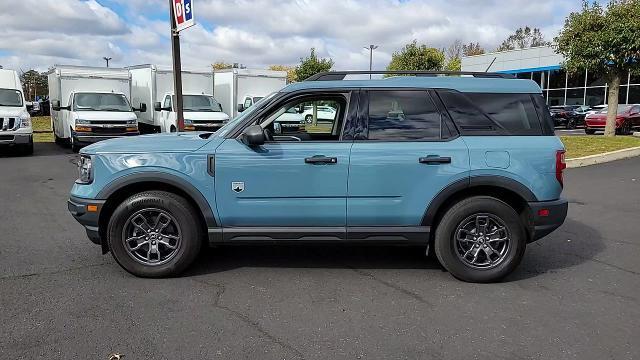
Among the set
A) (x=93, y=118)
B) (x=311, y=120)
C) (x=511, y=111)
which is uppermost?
(x=511, y=111)

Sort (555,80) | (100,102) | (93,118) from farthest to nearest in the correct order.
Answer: (555,80)
(100,102)
(93,118)

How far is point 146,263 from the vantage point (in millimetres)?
4660

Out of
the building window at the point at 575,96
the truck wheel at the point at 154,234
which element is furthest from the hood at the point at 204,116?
the building window at the point at 575,96

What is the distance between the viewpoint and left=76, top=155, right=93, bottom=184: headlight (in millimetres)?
4590

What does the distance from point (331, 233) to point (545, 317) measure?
1801 millimetres

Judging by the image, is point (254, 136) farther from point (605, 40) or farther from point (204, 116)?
point (605, 40)

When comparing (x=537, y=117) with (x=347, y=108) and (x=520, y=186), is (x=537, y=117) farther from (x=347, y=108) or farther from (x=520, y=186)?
(x=347, y=108)

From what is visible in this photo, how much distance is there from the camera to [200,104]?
18531 mm

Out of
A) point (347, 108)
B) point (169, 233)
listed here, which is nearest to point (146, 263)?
point (169, 233)

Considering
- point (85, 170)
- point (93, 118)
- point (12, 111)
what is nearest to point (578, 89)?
point (93, 118)

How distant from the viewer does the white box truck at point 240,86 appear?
20.1 meters

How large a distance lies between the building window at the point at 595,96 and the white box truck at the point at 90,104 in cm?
2951

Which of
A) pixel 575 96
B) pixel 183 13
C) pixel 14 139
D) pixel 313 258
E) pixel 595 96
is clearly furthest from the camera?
pixel 575 96

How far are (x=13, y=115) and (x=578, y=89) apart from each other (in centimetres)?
3493
